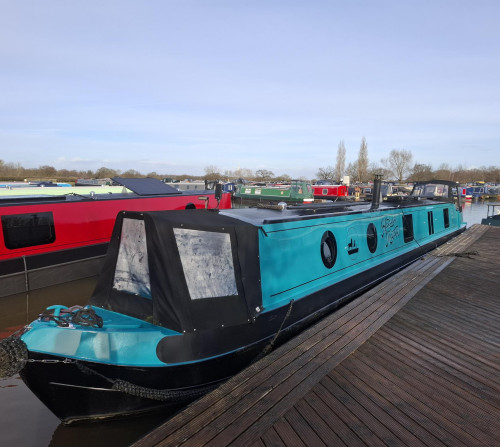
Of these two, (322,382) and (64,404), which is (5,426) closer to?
(64,404)

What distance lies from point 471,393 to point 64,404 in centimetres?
390

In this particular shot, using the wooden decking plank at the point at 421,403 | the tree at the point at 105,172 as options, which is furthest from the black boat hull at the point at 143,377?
the tree at the point at 105,172

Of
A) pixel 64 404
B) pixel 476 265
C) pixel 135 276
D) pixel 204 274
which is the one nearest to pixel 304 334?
pixel 204 274

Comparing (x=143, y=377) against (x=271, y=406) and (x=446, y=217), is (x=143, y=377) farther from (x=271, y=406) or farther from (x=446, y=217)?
(x=446, y=217)

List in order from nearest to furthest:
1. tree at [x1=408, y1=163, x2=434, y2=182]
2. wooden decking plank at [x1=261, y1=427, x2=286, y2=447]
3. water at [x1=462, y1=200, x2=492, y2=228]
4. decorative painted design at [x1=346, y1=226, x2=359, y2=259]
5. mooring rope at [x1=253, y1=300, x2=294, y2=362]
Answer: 1. wooden decking plank at [x1=261, y1=427, x2=286, y2=447]
2. mooring rope at [x1=253, y1=300, x2=294, y2=362]
3. decorative painted design at [x1=346, y1=226, x2=359, y2=259]
4. water at [x1=462, y1=200, x2=492, y2=228]
5. tree at [x1=408, y1=163, x2=434, y2=182]

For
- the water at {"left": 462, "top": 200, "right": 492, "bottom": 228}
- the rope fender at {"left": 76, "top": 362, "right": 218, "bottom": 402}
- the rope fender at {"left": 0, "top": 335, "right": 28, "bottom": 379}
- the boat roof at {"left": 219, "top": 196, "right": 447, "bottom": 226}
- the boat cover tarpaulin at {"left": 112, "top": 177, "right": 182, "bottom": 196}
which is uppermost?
the boat cover tarpaulin at {"left": 112, "top": 177, "right": 182, "bottom": 196}

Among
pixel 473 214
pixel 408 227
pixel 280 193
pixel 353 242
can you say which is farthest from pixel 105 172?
pixel 353 242

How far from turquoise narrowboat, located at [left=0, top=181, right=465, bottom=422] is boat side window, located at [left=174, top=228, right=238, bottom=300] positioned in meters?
0.01

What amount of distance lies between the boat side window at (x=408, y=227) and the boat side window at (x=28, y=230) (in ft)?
28.6

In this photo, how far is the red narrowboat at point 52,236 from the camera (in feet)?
25.6

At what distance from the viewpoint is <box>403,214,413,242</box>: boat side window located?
900 centimetres

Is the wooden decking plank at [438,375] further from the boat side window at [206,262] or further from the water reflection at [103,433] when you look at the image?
the water reflection at [103,433]

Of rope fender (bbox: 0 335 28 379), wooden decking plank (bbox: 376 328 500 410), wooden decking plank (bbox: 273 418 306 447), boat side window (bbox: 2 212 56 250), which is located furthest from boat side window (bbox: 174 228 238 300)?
boat side window (bbox: 2 212 56 250)

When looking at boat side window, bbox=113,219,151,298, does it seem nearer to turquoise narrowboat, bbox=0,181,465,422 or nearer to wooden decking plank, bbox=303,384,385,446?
turquoise narrowboat, bbox=0,181,465,422
